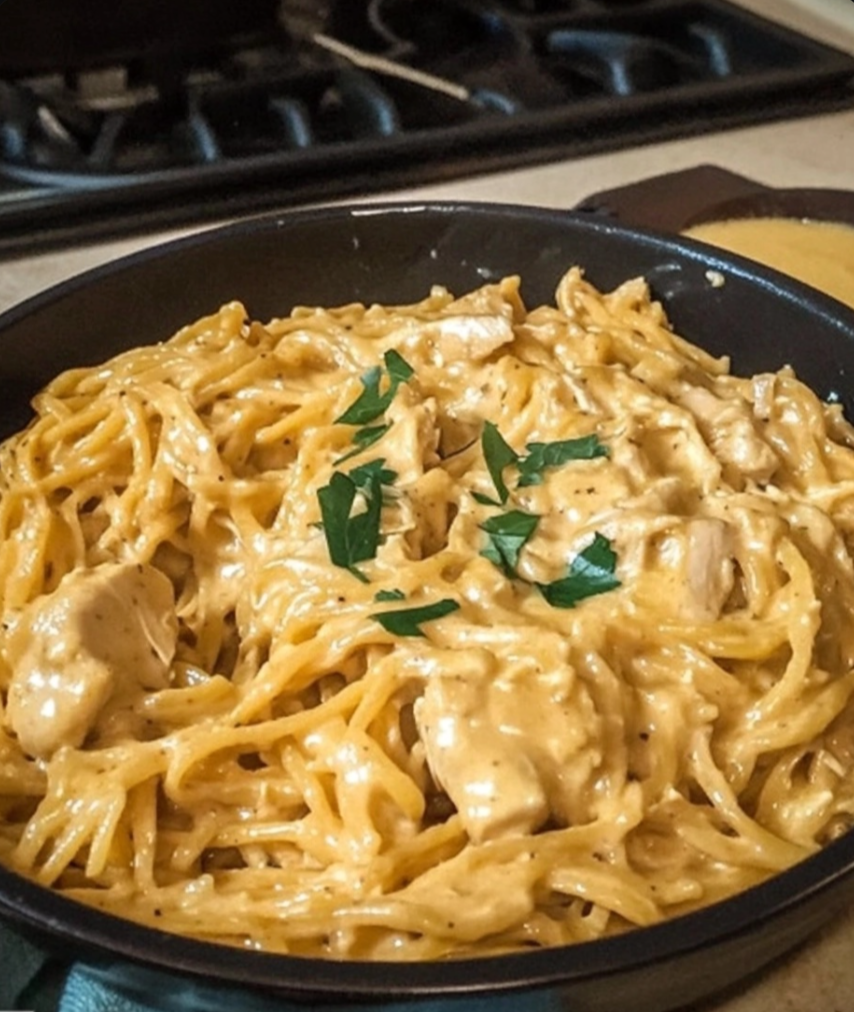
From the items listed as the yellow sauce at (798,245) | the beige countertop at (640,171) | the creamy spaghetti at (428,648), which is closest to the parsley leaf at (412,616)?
the creamy spaghetti at (428,648)

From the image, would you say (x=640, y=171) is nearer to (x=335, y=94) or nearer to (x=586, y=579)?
(x=335, y=94)

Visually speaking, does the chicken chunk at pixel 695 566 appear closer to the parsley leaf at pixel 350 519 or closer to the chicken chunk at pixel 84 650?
the parsley leaf at pixel 350 519

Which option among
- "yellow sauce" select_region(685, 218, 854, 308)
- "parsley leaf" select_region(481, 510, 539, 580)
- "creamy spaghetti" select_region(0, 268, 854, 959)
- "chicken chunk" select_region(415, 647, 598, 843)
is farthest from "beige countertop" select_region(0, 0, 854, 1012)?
"chicken chunk" select_region(415, 647, 598, 843)

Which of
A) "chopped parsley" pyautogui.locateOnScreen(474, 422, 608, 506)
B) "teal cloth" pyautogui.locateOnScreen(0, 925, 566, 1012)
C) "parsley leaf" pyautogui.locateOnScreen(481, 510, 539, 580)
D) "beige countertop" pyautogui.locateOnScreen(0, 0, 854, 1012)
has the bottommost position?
"teal cloth" pyautogui.locateOnScreen(0, 925, 566, 1012)

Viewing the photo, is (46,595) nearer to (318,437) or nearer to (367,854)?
(318,437)

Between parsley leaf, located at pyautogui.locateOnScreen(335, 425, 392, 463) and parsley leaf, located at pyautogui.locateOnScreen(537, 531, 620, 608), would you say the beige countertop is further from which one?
parsley leaf, located at pyautogui.locateOnScreen(537, 531, 620, 608)

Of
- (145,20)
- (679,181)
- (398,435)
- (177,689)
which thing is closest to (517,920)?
(177,689)
